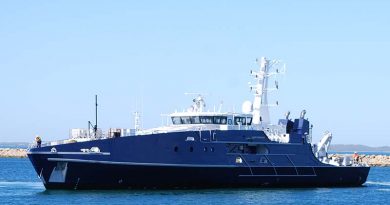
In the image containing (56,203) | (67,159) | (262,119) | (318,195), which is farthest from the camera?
(262,119)

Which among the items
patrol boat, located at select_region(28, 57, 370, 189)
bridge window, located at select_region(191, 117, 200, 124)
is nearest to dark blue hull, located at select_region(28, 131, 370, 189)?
patrol boat, located at select_region(28, 57, 370, 189)

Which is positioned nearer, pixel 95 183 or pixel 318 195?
pixel 95 183

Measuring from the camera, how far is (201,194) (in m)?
42.0

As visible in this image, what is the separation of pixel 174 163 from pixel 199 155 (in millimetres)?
1500

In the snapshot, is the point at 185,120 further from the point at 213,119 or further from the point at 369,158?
the point at 369,158

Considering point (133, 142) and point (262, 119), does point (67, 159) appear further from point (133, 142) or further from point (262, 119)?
point (262, 119)

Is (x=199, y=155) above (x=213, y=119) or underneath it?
underneath

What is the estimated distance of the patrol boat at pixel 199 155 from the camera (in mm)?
41281

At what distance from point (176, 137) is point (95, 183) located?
4.55 m

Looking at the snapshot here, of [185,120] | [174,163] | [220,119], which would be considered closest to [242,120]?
[220,119]

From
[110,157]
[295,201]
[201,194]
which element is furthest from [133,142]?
[295,201]

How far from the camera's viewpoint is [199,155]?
4319 centimetres

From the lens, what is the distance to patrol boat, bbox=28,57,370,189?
41281 millimetres

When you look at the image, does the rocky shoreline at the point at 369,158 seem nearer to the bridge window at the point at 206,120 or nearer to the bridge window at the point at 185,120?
the bridge window at the point at 185,120
